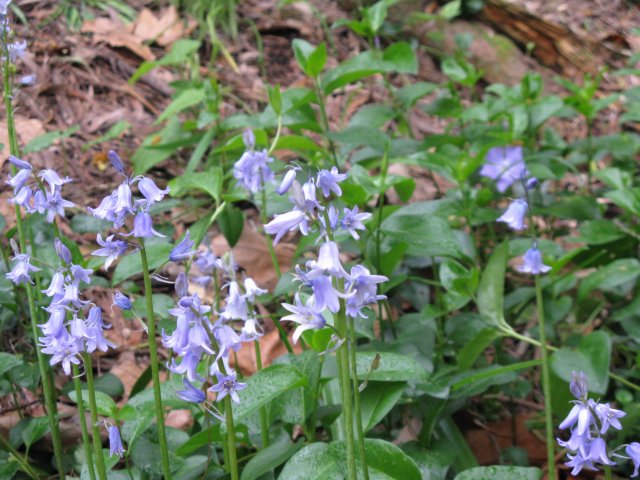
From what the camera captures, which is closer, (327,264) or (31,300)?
(327,264)

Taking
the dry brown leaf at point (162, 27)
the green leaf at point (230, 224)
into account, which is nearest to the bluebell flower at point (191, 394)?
the green leaf at point (230, 224)

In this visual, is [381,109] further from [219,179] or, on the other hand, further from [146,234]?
[146,234]

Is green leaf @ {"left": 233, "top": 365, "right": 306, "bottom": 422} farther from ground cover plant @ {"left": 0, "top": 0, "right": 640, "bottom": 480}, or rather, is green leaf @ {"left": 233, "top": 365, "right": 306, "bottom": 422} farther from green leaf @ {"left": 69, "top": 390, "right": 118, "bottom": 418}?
green leaf @ {"left": 69, "top": 390, "right": 118, "bottom": 418}

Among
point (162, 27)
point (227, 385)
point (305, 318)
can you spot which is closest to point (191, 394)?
point (227, 385)

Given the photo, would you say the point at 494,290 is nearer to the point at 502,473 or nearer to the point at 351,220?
the point at 502,473

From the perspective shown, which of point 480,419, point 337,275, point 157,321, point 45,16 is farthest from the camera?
point 45,16

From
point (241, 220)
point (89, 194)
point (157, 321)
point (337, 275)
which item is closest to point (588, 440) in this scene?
point (337, 275)

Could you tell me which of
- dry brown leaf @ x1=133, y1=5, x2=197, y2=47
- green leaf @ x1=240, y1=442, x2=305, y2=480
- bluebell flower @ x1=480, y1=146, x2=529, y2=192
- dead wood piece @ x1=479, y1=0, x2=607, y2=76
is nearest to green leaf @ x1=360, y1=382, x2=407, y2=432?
green leaf @ x1=240, y1=442, x2=305, y2=480
